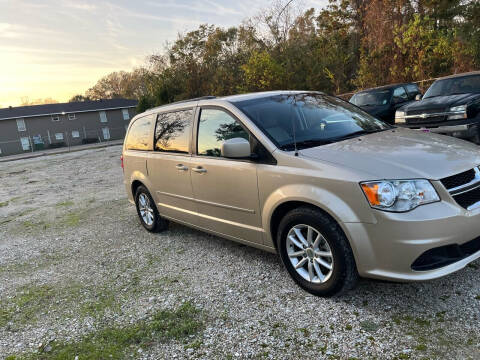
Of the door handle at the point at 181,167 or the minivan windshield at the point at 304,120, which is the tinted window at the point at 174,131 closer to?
the door handle at the point at 181,167

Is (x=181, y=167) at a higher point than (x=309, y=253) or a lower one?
higher

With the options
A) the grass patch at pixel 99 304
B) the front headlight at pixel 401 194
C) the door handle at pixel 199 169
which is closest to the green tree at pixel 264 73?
the door handle at pixel 199 169

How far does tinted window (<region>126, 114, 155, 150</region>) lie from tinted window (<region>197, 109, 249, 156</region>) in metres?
1.27

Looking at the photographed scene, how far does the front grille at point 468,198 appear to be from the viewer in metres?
2.78

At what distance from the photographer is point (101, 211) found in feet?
24.5

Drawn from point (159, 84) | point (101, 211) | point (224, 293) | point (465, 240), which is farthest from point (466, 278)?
point (159, 84)

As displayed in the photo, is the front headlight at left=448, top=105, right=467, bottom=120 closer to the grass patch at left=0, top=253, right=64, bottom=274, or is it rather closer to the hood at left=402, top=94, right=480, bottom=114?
the hood at left=402, top=94, right=480, bottom=114

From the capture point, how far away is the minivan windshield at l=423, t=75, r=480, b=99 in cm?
811

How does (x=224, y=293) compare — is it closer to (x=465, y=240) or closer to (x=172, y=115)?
(x=465, y=240)

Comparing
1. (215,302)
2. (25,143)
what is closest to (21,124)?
(25,143)

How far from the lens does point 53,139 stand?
48.9 m

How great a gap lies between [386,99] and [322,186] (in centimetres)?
979

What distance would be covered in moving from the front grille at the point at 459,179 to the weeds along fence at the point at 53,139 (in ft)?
150

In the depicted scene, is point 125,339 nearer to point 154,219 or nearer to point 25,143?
point 154,219
